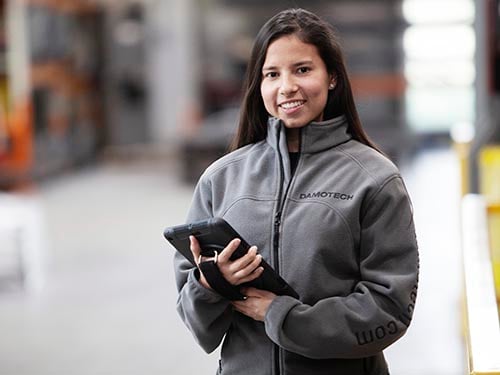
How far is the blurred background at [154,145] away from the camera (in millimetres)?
5410

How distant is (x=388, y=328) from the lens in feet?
5.46

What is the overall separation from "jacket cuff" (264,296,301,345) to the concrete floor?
11.0 ft

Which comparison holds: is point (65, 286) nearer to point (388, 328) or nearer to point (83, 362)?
point (83, 362)

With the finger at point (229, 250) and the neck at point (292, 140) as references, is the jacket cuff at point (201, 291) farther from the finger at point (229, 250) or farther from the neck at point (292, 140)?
the neck at point (292, 140)

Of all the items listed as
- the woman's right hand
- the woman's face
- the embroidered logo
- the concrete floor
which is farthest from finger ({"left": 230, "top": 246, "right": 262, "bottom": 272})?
the concrete floor

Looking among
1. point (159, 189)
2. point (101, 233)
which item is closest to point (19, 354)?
point (101, 233)

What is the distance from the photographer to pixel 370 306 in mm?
1649

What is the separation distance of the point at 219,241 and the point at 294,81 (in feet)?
1.00

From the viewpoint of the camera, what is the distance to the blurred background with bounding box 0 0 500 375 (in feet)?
17.7

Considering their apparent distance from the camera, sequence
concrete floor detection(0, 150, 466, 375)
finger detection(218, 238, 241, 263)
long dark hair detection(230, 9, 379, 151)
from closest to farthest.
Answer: finger detection(218, 238, 241, 263)
long dark hair detection(230, 9, 379, 151)
concrete floor detection(0, 150, 466, 375)

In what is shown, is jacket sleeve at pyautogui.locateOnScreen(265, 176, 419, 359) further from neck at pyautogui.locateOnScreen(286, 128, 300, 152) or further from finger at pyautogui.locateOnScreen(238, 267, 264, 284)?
neck at pyautogui.locateOnScreen(286, 128, 300, 152)

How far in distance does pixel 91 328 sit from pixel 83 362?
71 cm

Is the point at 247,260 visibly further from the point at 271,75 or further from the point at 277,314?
the point at 271,75

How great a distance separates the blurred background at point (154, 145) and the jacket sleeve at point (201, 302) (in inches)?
16.4
